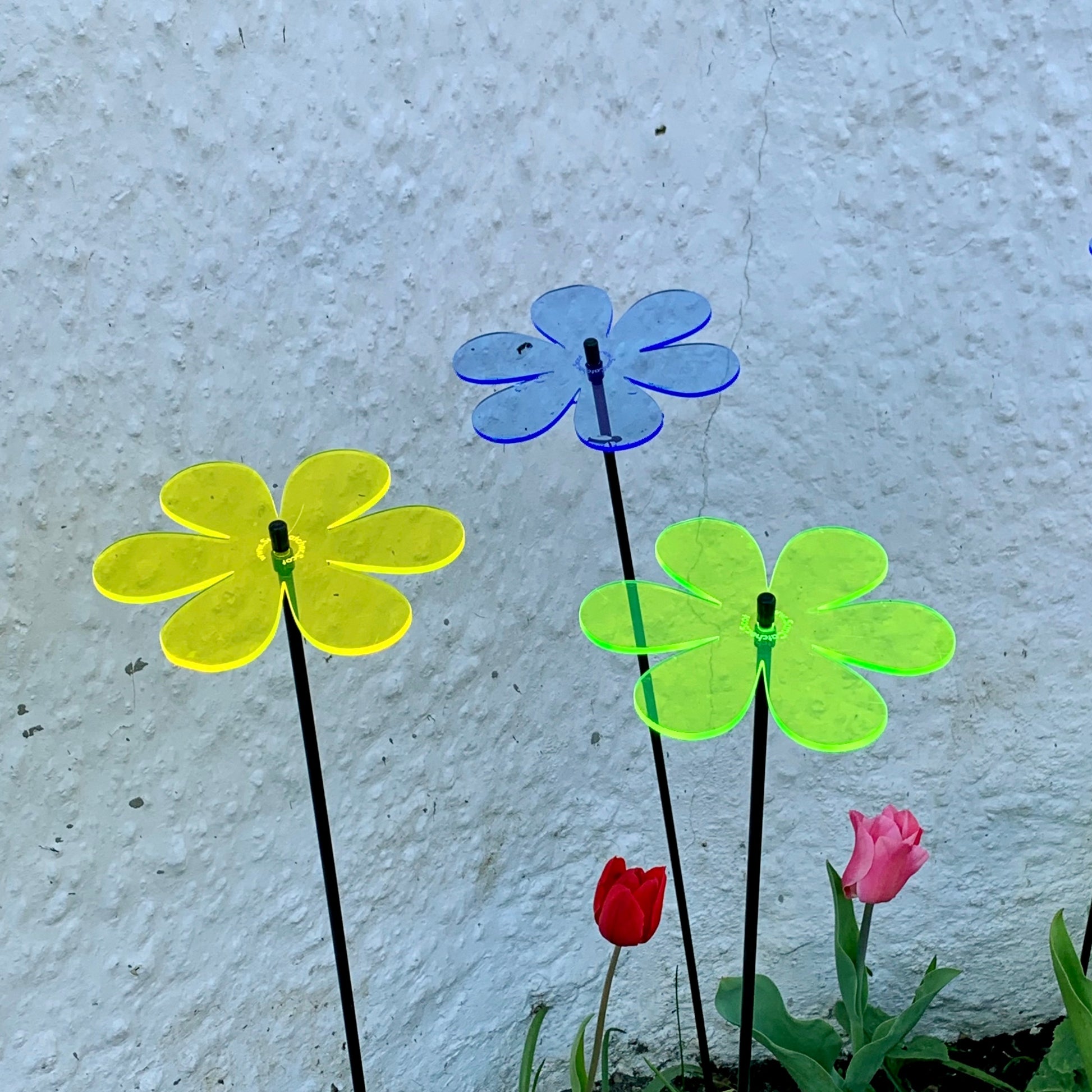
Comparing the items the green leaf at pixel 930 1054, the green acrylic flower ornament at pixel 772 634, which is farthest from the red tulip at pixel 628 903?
the green leaf at pixel 930 1054

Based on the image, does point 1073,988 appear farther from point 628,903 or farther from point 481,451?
point 481,451

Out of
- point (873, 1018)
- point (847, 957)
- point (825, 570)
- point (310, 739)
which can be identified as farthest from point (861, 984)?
point (310, 739)

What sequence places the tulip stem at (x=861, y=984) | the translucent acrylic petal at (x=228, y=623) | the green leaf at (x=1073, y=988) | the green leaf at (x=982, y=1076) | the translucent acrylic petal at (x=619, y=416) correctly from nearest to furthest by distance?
the translucent acrylic petal at (x=228, y=623)
the translucent acrylic petal at (x=619, y=416)
the green leaf at (x=1073, y=988)
the tulip stem at (x=861, y=984)
the green leaf at (x=982, y=1076)

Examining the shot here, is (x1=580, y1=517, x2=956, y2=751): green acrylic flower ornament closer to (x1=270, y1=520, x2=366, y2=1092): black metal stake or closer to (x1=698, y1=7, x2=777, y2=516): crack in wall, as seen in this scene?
(x1=270, y1=520, x2=366, y2=1092): black metal stake

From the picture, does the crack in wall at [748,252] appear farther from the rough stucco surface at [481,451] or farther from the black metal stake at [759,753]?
the black metal stake at [759,753]

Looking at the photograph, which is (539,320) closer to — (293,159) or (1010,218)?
(293,159)

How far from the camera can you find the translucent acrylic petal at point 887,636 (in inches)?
22.0

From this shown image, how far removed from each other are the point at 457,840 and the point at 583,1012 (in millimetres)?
256

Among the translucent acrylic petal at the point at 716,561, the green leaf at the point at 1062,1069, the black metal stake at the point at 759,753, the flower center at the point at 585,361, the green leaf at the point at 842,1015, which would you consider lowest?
the green leaf at the point at 1062,1069

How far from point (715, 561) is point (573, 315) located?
0.63ft

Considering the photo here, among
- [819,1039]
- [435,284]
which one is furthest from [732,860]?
[435,284]

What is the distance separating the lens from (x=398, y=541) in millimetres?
593

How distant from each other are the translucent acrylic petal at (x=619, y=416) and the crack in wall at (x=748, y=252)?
0.76 ft

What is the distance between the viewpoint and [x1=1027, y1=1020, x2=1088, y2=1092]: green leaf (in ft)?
3.13
